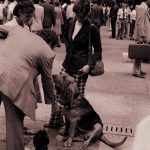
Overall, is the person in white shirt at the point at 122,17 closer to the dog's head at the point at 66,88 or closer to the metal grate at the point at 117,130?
the metal grate at the point at 117,130

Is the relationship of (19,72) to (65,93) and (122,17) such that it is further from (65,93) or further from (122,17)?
(122,17)

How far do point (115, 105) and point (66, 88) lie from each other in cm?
258

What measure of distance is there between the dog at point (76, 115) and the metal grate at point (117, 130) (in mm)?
550

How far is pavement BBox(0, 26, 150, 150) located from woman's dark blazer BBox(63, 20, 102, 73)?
3.21 ft

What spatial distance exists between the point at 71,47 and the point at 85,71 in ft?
1.16

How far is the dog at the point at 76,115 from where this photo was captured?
5004mm

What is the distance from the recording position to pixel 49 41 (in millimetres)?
4098

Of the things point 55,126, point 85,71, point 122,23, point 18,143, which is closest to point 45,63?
point 18,143

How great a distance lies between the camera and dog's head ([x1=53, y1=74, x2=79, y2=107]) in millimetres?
4969

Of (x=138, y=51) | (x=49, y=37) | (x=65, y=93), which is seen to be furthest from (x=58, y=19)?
(x=49, y=37)

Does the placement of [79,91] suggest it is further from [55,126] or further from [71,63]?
[55,126]

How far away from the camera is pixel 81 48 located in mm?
5422

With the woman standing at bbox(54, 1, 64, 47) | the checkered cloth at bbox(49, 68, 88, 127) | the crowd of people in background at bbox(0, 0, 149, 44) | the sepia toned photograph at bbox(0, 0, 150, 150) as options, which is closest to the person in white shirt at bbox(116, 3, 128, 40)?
the crowd of people in background at bbox(0, 0, 149, 44)

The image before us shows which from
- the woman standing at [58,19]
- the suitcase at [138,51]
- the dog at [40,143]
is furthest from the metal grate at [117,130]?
the woman standing at [58,19]
